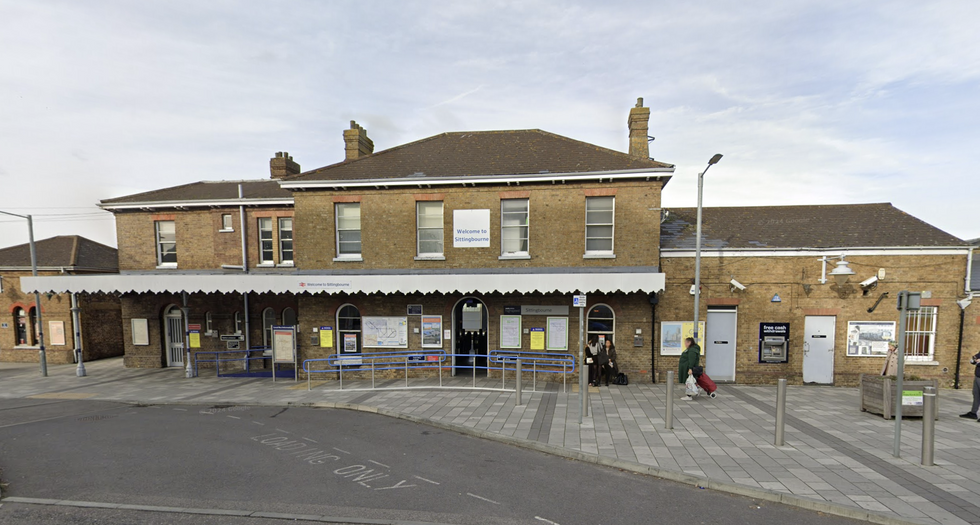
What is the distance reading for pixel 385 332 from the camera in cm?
1352

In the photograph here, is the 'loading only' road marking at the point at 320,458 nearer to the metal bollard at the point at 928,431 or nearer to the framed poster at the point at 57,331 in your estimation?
the metal bollard at the point at 928,431

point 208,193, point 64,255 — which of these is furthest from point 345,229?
point 64,255

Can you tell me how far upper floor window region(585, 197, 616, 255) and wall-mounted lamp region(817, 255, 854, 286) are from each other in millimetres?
6363

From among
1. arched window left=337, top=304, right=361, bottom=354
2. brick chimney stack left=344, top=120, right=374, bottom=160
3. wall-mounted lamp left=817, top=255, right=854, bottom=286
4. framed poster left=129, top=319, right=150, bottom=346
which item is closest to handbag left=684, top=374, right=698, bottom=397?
wall-mounted lamp left=817, top=255, right=854, bottom=286

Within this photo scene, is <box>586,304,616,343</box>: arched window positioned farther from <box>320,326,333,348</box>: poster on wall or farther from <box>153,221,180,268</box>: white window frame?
<box>153,221,180,268</box>: white window frame

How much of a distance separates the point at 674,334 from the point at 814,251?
16.1ft

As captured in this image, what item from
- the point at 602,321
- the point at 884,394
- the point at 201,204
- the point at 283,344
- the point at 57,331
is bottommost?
the point at 57,331

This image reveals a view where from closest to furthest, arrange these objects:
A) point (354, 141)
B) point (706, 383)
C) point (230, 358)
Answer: point (706, 383) < point (354, 141) < point (230, 358)

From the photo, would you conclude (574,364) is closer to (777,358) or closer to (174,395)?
(777,358)

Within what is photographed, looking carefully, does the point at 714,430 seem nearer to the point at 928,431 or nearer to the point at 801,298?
the point at 928,431

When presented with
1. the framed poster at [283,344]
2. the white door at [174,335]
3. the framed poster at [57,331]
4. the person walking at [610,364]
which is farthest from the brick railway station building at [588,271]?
the framed poster at [57,331]

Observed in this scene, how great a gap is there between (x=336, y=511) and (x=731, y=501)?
5509mm

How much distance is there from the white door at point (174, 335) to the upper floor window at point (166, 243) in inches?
82.3

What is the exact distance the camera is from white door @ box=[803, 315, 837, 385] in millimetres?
12328
